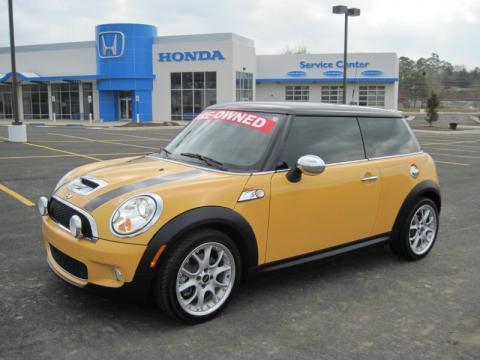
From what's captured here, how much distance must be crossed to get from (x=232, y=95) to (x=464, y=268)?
37.6 metres

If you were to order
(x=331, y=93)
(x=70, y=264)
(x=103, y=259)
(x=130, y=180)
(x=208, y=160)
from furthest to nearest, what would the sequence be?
1. (x=331, y=93)
2. (x=208, y=160)
3. (x=130, y=180)
4. (x=70, y=264)
5. (x=103, y=259)

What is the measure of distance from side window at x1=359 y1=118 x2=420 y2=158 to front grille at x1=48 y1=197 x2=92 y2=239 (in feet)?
8.78

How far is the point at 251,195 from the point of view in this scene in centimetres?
377

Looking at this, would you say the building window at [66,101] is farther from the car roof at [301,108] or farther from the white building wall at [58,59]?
the car roof at [301,108]

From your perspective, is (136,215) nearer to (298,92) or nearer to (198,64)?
(198,64)

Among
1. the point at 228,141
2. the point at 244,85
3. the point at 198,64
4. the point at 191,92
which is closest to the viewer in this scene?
the point at 228,141

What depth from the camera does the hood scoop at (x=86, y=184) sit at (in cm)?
373

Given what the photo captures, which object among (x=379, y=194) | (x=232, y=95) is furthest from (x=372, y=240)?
(x=232, y=95)

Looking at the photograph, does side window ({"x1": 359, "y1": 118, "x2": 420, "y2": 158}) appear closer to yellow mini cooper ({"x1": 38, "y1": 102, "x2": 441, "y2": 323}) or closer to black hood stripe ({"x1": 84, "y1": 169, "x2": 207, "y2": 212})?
yellow mini cooper ({"x1": 38, "y1": 102, "x2": 441, "y2": 323})

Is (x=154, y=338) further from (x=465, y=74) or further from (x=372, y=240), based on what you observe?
(x=465, y=74)

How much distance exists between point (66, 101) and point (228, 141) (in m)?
44.8

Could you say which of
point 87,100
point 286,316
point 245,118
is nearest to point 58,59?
point 87,100

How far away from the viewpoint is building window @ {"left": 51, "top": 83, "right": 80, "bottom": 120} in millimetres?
45219

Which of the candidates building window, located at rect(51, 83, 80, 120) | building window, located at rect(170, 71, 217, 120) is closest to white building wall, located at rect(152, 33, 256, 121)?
building window, located at rect(170, 71, 217, 120)
